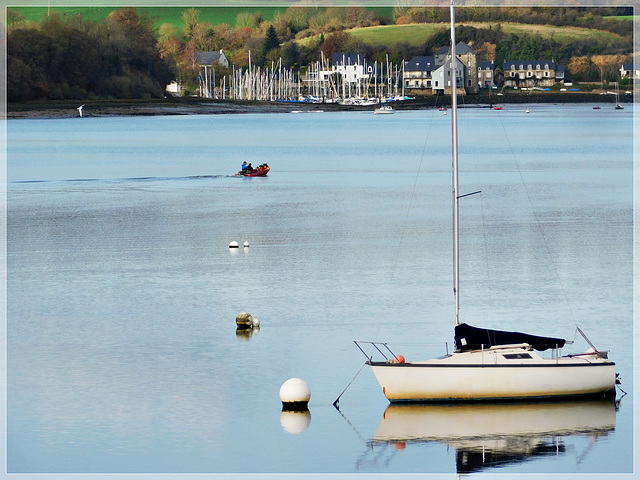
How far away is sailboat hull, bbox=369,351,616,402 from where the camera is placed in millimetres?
16625

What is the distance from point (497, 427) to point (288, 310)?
875 centimetres

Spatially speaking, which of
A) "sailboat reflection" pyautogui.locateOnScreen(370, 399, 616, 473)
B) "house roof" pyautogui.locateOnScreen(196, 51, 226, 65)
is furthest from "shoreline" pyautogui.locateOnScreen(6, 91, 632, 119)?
"sailboat reflection" pyautogui.locateOnScreen(370, 399, 616, 473)

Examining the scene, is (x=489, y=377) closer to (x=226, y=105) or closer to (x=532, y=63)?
(x=226, y=105)

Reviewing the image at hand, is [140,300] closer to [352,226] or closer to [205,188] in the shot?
[352,226]

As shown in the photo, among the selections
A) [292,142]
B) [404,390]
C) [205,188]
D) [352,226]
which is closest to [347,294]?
[404,390]

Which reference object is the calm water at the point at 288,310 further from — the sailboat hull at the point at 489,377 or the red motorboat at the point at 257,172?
the red motorboat at the point at 257,172

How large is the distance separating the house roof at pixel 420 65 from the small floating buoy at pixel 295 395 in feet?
570

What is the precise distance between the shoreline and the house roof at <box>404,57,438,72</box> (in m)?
5.07

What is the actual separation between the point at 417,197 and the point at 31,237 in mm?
17797

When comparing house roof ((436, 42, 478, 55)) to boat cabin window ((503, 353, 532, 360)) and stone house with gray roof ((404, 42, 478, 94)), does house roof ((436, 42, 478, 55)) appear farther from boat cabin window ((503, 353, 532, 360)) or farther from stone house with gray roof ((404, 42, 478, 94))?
boat cabin window ((503, 353, 532, 360))

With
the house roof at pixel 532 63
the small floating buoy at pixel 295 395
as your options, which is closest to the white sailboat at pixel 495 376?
the small floating buoy at pixel 295 395

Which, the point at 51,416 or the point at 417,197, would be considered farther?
the point at 417,197

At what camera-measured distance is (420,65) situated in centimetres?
18825

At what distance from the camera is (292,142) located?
304ft
